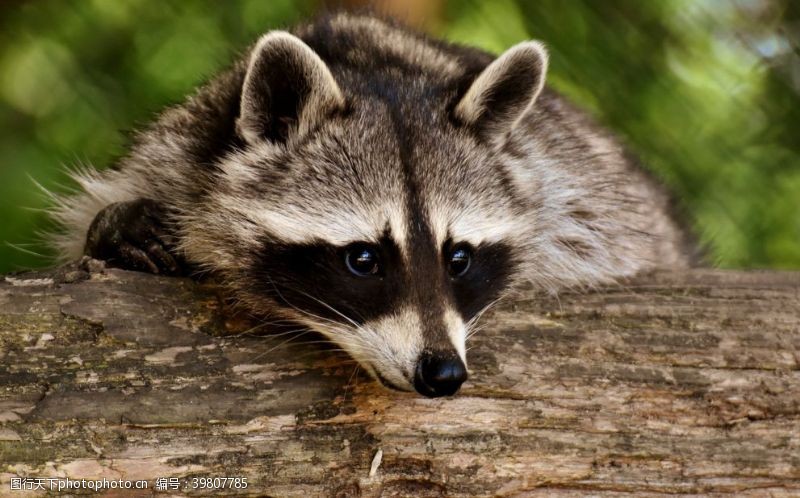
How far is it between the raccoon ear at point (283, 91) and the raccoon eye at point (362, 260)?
0.57 m

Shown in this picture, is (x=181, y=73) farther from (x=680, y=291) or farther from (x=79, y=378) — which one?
(x=680, y=291)

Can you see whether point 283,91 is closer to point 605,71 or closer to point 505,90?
point 505,90

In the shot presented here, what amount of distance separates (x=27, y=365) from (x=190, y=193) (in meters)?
0.98

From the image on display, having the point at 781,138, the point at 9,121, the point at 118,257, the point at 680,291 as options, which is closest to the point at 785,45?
the point at 781,138

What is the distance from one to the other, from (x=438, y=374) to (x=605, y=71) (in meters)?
3.16

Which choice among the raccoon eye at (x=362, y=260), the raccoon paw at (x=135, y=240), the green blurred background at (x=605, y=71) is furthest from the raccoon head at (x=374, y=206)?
the green blurred background at (x=605, y=71)

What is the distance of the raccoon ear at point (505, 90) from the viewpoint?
3568mm

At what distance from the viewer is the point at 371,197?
331 centimetres

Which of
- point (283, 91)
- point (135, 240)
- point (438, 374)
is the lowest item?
point (438, 374)

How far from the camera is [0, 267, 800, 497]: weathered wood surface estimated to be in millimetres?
3213

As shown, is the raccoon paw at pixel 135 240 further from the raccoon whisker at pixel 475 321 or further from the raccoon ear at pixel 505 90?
the raccoon ear at pixel 505 90

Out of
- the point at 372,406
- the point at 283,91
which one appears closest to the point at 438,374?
the point at 372,406

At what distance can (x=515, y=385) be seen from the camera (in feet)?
11.7

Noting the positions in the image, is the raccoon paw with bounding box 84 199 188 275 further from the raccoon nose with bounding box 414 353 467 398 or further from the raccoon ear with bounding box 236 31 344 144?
the raccoon nose with bounding box 414 353 467 398
